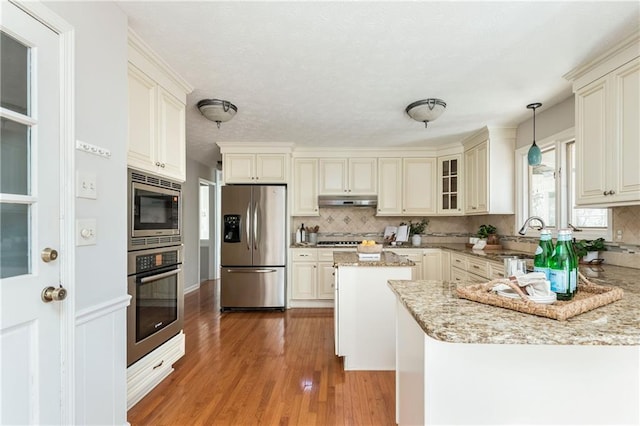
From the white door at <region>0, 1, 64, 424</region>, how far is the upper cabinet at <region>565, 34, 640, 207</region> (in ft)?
10.1

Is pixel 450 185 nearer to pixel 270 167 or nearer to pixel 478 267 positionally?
pixel 478 267

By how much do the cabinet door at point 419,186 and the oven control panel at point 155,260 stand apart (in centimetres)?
338

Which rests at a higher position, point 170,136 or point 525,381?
point 170,136

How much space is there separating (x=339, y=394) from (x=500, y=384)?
1.39 m

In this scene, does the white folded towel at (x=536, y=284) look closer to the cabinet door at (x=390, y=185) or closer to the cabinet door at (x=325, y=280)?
the cabinet door at (x=325, y=280)

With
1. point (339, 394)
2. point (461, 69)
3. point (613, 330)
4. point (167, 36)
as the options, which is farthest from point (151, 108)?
point (613, 330)

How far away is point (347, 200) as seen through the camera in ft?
15.2

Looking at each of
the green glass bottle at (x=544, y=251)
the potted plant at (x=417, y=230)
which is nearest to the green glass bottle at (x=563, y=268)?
the green glass bottle at (x=544, y=251)

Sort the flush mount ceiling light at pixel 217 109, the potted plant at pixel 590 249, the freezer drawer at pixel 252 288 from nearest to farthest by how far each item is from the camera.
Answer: the potted plant at pixel 590 249 → the flush mount ceiling light at pixel 217 109 → the freezer drawer at pixel 252 288

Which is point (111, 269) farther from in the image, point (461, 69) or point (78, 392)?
point (461, 69)

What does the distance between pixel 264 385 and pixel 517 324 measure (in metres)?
1.94

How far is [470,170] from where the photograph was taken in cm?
419

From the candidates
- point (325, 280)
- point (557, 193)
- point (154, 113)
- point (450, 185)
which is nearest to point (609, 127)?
point (557, 193)

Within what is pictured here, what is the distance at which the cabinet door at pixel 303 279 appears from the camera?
4.43m
